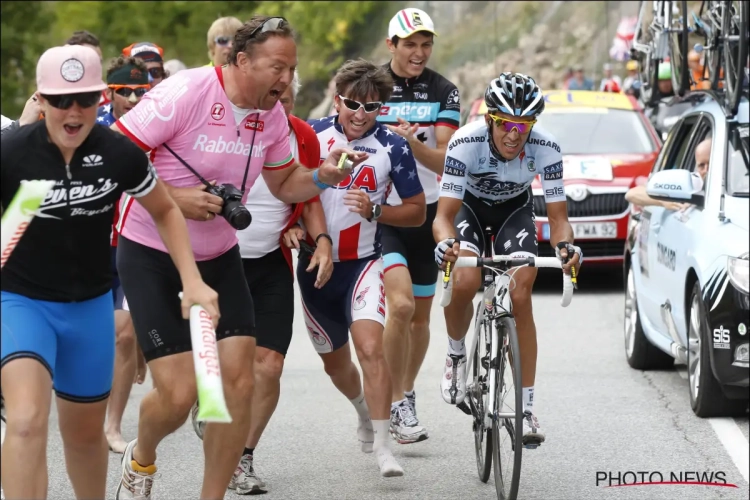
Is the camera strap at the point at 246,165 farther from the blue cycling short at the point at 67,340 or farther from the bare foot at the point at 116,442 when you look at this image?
the bare foot at the point at 116,442

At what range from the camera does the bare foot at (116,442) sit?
7.78 meters

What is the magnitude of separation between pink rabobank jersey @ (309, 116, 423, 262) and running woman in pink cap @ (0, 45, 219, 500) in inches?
83.4

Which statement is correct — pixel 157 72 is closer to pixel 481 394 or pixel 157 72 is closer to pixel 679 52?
pixel 481 394

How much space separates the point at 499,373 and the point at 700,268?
6.73 feet

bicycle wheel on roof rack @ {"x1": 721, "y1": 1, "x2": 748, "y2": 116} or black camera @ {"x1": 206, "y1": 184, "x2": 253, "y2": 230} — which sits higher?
bicycle wheel on roof rack @ {"x1": 721, "y1": 1, "x2": 748, "y2": 116}

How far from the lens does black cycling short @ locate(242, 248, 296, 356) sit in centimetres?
671

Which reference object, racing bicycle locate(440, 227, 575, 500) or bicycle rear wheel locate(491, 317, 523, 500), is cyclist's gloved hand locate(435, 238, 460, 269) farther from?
bicycle rear wheel locate(491, 317, 523, 500)

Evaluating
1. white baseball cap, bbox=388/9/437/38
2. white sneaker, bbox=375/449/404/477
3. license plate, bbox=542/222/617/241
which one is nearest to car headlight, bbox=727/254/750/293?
white sneaker, bbox=375/449/404/477

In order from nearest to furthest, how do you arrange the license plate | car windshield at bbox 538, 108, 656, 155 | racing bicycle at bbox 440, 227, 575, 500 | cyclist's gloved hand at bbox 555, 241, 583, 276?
racing bicycle at bbox 440, 227, 575, 500 < cyclist's gloved hand at bbox 555, 241, 583, 276 < the license plate < car windshield at bbox 538, 108, 656, 155

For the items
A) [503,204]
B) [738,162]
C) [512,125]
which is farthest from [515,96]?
[738,162]

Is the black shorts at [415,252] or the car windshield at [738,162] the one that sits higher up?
the car windshield at [738,162]

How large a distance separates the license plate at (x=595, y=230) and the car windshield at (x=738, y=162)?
18.4 feet

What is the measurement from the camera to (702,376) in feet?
26.3

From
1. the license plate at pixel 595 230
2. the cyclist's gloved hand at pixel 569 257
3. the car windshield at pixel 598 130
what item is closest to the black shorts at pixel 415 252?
the cyclist's gloved hand at pixel 569 257
